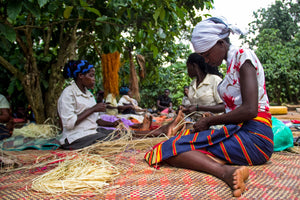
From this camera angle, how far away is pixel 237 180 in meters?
1.20

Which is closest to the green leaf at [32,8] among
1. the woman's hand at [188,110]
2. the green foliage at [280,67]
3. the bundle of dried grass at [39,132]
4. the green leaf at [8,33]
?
the green leaf at [8,33]

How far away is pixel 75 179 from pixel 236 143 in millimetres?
1035

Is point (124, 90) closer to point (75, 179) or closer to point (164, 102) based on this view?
point (164, 102)

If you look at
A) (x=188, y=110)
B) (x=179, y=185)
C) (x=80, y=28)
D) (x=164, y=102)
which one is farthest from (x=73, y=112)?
(x=164, y=102)

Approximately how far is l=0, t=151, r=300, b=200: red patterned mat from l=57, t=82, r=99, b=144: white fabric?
0.84 meters

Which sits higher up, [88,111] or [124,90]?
[124,90]

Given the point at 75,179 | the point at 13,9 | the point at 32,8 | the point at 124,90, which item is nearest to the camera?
the point at 75,179

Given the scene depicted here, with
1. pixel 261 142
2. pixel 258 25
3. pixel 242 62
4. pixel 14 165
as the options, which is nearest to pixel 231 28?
pixel 242 62

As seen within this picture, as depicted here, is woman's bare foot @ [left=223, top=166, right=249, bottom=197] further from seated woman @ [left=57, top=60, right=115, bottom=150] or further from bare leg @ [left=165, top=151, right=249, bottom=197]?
seated woman @ [left=57, top=60, right=115, bottom=150]

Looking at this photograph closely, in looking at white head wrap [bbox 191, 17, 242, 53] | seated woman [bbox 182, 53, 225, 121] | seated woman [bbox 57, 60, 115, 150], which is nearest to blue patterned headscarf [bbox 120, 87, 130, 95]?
seated woman [bbox 57, 60, 115, 150]

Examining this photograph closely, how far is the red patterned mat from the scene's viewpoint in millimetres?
1213

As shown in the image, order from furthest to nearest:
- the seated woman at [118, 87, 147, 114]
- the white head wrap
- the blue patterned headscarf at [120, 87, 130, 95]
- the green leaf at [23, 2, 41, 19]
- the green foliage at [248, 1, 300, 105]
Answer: the green foliage at [248, 1, 300, 105]
the blue patterned headscarf at [120, 87, 130, 95]
the seated woman at [118, 87, 147, 114]
the green leaf at [23, 2, 41, 19]
the white head wrap

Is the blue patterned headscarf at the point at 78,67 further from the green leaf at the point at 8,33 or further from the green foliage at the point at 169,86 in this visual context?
the green foliage at the point at 169,86

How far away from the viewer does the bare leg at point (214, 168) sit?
1.21 m
